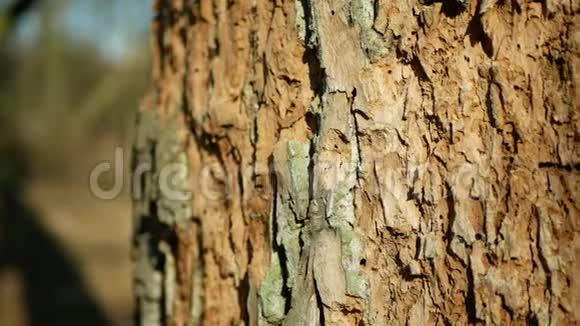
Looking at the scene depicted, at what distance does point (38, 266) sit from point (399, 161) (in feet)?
19.6

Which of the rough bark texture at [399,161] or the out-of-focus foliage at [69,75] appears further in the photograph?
the out-of-focus foliage at [69,75]

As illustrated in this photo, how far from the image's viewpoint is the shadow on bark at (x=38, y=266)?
5.57 meters

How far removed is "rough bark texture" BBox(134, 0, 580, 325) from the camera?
864 mm

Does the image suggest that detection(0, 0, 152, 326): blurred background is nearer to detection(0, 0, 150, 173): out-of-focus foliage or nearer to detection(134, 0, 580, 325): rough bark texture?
detection(0, 0, 150, 173): out-of-focus foliage

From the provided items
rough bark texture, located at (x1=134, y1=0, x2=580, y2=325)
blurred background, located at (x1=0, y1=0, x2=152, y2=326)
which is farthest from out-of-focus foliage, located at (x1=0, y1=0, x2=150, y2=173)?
rough bark texture, located at (x1=134, y1=0, x2=580, y2=325)

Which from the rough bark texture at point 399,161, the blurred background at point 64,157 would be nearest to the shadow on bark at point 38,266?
the blurred background at point 64,157

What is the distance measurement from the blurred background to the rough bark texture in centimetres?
367

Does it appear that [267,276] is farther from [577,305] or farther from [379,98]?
[577,305]

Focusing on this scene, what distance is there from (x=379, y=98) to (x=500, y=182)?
19 centimetres

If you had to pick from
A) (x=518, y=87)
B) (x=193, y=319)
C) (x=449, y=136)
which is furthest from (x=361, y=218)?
(x=193, y=319)

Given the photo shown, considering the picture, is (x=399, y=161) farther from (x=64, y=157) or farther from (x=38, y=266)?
(x=64, y=157)

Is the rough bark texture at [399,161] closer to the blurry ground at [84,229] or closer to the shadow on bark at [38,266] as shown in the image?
the blurry ground at [84,229]

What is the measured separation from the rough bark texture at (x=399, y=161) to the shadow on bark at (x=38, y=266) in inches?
178

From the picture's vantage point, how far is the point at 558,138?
0.86 meters
